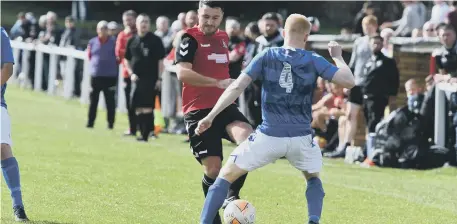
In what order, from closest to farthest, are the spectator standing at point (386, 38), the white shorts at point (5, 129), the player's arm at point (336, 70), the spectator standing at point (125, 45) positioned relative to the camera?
the player's arm at point (336, 70), the white shorts at point (5, 129), the spectator standing at point (386, 38), the spectator standing at point (125, 45)

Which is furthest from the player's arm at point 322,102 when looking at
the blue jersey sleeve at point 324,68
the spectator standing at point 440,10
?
the blue jersey sleeve at point 324,68

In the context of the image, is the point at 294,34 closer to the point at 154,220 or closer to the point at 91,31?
the point at 154,220

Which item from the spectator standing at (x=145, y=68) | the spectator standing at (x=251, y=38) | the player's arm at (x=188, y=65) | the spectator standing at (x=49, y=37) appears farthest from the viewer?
the spectator standing at (x=49, y=37)

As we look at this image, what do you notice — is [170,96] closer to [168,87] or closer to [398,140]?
[168,87]

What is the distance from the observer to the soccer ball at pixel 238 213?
9.53m

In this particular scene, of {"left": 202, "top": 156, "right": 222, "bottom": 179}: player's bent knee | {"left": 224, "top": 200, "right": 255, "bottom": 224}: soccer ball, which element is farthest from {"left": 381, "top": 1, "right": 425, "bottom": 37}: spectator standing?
{"left": 224, "top": 200, "right": 255, "bottom": 224}: soccer ball

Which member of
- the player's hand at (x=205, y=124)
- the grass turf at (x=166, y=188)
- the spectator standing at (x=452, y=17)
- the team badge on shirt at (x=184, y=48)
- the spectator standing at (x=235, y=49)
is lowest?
the grass turf at (x=166, y=188)

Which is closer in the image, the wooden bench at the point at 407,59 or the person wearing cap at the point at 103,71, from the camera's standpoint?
the wooden bench at the point at 407,59

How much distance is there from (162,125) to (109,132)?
1.16 meters

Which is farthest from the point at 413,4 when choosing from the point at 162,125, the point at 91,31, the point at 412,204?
the point at 91,31

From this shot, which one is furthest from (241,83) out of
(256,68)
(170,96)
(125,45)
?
(170,96)

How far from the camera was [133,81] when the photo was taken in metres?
19.8

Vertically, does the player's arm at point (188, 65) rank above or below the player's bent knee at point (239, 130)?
above

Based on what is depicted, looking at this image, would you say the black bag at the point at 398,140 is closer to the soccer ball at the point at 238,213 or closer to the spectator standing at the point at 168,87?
the spectator standing at the point at 168,87
